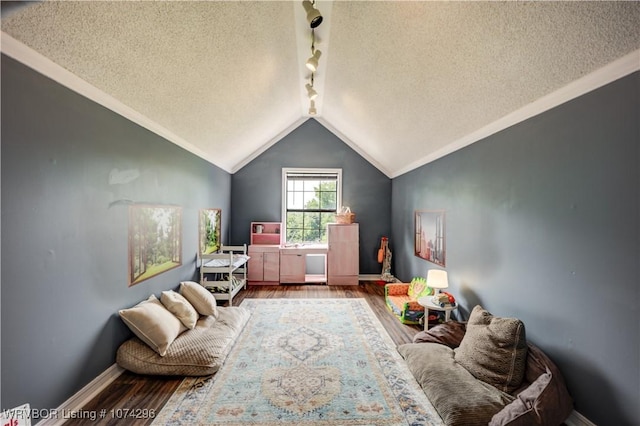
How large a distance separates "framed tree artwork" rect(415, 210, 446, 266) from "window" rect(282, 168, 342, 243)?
2.03 m

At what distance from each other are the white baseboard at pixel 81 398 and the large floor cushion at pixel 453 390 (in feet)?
8.18

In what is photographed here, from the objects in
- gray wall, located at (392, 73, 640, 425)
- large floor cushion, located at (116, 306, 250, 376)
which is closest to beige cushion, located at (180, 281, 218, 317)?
large floor cushion, located at (116, 306, 250, 376)

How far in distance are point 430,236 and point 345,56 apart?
2721 mm

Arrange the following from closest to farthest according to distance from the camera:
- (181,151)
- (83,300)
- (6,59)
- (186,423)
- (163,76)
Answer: (6,59) < (186,423) < (83,300) < (163,76) < (181,151)

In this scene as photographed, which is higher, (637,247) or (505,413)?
(637,247)

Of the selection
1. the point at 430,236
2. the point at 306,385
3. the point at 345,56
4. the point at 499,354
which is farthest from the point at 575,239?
the point at 345,56

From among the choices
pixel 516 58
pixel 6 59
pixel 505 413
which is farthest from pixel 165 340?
pixel 516 58

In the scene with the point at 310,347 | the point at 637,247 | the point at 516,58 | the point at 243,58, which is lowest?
the point at 310,347

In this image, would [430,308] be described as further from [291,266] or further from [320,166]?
[320,166]

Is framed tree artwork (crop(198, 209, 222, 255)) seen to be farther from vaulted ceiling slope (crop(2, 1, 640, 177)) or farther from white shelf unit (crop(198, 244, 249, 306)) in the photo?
vaulted ceiling slope (crop(2, 1, 640, 177))

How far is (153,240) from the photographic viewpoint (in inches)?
104

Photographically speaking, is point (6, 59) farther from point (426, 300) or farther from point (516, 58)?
point (426, 300)

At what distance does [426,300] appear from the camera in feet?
9.86

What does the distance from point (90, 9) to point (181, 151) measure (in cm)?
191
